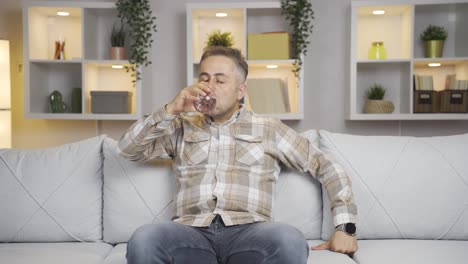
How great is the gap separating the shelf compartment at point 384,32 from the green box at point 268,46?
59 centimetres

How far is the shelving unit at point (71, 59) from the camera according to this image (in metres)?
3.80

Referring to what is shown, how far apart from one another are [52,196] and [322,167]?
1102 mm

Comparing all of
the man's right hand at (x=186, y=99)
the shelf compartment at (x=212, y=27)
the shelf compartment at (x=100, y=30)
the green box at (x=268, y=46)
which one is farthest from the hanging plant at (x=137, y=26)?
the man's right hand at (x=186, y=99)

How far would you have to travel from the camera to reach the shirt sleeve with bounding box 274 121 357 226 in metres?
2.00

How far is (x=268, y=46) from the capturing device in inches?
149

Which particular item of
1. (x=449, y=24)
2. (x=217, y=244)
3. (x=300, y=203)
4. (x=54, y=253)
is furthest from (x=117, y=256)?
(x=449, y=24)

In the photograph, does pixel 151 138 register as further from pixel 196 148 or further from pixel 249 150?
pixel 249 150

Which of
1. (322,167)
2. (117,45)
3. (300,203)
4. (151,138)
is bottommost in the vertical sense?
(300,203)

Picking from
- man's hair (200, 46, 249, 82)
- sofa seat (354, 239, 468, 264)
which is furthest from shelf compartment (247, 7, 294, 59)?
sofa seat (354, 239, 468, 264)

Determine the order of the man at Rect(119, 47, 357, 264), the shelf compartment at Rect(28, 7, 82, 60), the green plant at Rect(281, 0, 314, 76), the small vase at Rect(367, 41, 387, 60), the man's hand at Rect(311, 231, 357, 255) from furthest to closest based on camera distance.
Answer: the shelf compartment at Rect(28, 7, 82, 60)
the small vase at Rect(367, 41, 387, 60)
the green plant at Rect(281, 0, 314, 76)
the man's hand at Rect(311, 231, 357, 255)
the man at Rect(119, 47, 357, 264)

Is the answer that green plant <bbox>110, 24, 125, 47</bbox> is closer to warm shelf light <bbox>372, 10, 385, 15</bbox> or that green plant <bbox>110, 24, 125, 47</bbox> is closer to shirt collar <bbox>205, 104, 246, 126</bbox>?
warm shelf light <bbox>372, 10, 385, 15</bbox>

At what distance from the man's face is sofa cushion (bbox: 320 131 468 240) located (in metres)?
0.44

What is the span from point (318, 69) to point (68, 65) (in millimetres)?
1898

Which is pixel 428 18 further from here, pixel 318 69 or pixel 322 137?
pixel 322 137
